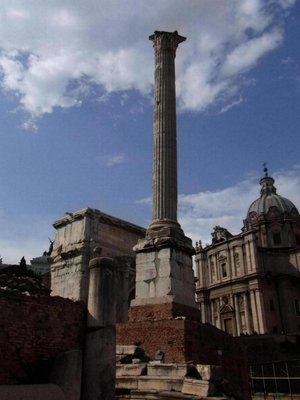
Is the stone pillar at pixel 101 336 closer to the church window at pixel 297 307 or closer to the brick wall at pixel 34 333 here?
the brick wall at pixel 34 333

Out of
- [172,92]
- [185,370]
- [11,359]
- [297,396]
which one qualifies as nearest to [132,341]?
[185,370]

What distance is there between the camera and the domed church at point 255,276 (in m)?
45.8

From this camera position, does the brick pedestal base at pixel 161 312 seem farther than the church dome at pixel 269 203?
No

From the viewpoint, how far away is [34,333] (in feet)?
26.3

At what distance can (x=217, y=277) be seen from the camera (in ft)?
170

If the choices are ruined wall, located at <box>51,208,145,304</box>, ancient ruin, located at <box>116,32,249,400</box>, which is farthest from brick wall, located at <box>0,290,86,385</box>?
ruined wall, located at <box>51,208,145,304</box>

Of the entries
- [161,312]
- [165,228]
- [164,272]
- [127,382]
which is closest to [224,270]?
[165,228]

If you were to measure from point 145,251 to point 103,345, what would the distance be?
5.01 metres

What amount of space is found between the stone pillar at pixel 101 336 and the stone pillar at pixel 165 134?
515cm

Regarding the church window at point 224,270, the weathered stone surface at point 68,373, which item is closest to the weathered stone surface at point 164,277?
the weathered stone surface at point 68,373

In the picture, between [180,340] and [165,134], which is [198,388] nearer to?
[180,340]

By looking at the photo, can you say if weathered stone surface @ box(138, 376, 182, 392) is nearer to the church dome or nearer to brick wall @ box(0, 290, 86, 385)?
brick wall @ box(0, 290, 86, 385)

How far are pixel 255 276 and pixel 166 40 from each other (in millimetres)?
34546

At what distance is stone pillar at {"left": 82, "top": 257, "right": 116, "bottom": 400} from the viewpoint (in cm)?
818
